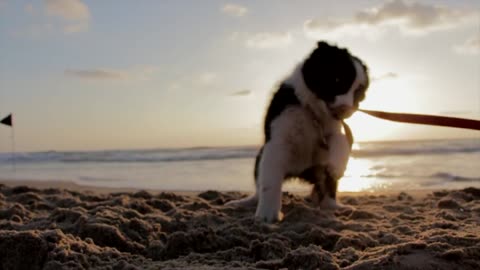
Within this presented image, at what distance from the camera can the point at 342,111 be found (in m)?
4.24

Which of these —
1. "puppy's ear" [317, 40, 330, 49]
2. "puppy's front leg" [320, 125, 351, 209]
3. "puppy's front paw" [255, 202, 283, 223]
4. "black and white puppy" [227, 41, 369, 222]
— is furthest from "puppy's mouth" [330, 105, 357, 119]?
"puppy's front paw" [255, 202, 283, 223]

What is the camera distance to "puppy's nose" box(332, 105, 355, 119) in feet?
13.7

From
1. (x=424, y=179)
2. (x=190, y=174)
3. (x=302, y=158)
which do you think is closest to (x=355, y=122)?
(x=302, y=158)

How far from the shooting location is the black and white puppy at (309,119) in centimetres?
423

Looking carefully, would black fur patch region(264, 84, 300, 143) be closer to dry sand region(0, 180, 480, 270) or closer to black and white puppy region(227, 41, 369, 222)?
black and white puppy region(227, 41, 369, 222)

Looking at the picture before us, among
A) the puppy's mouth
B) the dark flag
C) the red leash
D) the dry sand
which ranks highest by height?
the dark flag

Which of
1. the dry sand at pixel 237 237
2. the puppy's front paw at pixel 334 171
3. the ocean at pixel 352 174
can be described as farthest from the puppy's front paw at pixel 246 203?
the puppy's front paw at pixel 334 171

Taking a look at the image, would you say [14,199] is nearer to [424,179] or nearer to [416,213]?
[416,213]

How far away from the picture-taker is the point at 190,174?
10961mm

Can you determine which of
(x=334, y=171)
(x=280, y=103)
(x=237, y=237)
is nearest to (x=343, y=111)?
(x=280, y=103)

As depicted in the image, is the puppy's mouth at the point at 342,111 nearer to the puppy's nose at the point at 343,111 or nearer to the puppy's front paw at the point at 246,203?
the puppy's nose at the point at 343,111

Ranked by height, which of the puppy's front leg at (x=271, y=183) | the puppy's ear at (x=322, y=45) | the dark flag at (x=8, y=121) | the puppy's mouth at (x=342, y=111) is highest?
the puppy's ear at (x=322, y=45)

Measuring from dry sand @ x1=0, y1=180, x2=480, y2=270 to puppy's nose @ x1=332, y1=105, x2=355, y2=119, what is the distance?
2.66 ft

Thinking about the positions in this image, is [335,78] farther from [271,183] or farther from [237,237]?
[237,237]
